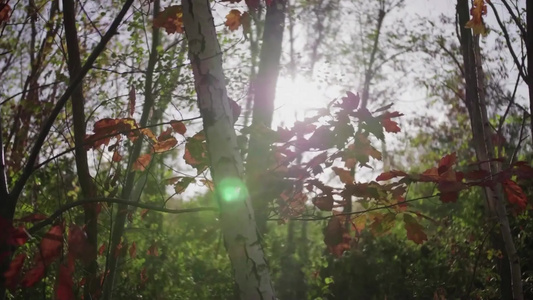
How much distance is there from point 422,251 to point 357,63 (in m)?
10.1

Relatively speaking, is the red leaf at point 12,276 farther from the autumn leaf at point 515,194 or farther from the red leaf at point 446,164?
the autumn leaf at point 515,194

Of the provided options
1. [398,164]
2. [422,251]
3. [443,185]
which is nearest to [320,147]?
[443,185]

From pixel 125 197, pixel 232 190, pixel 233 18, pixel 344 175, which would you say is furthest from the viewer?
pixel 125 197

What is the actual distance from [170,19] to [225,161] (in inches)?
33.0

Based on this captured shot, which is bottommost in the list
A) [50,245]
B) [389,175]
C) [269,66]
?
[50,245]

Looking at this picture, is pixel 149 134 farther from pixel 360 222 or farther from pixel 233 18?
pixel 360 222

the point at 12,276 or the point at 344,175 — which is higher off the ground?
the point at 344,175

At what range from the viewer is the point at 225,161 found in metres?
1.93

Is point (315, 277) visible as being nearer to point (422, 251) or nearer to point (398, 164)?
point (422, 251)

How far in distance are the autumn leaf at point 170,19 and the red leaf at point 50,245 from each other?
106cm

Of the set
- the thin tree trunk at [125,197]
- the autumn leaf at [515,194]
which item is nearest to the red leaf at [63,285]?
the thin tree trunk at [125,197]

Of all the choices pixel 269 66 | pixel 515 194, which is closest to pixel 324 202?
pixel 515 194

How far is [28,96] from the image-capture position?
541 cm

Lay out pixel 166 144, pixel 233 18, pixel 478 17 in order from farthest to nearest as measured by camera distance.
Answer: pixel 478 17, pixel 166 144, pixel 233 18
